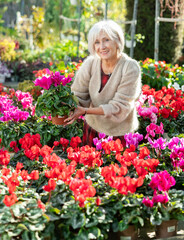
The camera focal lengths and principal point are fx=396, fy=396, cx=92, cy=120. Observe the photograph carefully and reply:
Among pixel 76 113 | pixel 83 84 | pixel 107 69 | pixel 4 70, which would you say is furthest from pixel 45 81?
pixel 4 70

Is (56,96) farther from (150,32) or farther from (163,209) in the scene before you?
(150,32)

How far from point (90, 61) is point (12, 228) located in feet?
5.67

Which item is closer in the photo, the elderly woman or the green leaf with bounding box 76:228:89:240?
the green leaf with bounding box 76:228:89:240

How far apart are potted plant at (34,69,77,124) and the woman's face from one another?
0.33m

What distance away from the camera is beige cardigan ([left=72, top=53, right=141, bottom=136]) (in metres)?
3.09

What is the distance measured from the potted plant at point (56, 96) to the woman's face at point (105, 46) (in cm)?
33

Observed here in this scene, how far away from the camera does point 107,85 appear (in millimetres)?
3221

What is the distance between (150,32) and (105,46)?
25.7 feet

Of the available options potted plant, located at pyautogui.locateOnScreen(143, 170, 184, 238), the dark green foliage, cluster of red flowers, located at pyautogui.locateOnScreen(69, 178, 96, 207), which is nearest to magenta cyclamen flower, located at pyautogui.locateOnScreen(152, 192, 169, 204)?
potted plant, located at pyautogui.locateOnScreen(143, 170, 184, 238)

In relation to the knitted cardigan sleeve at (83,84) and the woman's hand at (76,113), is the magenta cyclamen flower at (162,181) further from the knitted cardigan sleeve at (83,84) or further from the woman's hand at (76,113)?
the knitted cardigan sleeve at (83,84)

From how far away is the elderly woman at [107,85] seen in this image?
3.06m

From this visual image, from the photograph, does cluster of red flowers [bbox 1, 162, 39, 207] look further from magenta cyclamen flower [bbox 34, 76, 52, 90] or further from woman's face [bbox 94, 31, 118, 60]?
woman's face [bbox 94, 31, 118, 60]

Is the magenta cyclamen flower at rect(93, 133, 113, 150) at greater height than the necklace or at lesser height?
lesser

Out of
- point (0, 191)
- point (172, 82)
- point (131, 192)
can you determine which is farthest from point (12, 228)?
point (172, 82)
